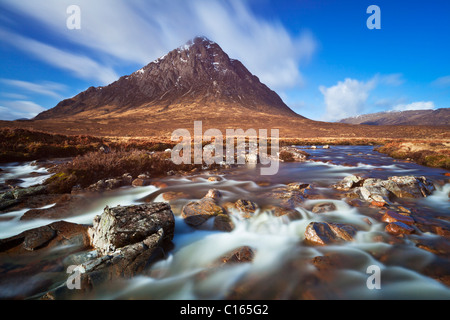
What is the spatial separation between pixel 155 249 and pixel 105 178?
7.79 metres

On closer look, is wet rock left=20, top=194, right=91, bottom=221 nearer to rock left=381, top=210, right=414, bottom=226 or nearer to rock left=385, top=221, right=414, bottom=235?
rock left=385, top=221, right=414, bottom=235

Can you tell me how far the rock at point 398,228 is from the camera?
565 cm


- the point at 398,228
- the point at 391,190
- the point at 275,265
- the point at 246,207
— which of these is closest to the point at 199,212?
the point at 246,207

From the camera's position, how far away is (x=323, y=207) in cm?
736

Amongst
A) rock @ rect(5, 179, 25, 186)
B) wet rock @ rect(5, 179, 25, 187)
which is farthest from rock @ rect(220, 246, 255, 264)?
rock @ rect(5, 179, 25, 186)

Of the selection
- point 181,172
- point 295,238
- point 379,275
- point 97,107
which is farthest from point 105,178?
point 97,107

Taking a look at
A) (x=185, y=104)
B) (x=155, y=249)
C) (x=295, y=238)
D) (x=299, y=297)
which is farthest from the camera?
(x=185, y=104)

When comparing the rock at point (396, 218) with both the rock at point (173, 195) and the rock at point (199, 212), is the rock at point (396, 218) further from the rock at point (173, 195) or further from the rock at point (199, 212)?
the rock at point (173, 195)

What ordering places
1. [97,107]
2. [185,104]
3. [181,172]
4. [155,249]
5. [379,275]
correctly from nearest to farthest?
[379,275] < [155,249] < [181,172] < [185,104] < [97,107]

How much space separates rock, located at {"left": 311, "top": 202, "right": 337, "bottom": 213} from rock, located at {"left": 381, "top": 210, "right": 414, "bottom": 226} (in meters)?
1.51

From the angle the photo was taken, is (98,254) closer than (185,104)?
Yes
